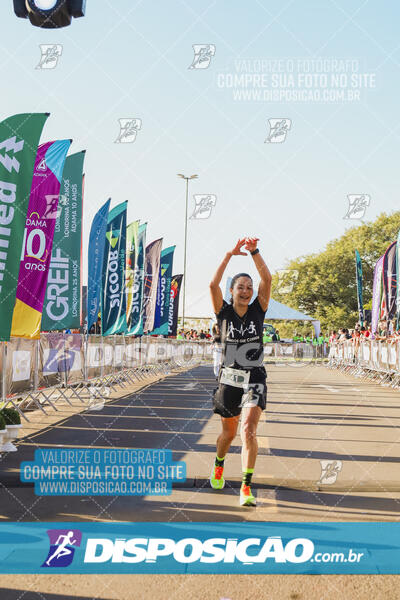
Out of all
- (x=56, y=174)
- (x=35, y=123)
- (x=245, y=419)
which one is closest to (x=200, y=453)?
(x=245, y=419)

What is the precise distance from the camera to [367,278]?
244 feet

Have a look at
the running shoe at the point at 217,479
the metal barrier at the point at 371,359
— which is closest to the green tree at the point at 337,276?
the metal barrier at the point at 371,359

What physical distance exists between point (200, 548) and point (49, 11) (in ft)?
→ 15.7

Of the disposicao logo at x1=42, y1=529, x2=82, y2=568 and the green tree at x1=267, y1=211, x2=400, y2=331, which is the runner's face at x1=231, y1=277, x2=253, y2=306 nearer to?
the disposicao logo at x1=42, y1=529, x2=82, y2=568

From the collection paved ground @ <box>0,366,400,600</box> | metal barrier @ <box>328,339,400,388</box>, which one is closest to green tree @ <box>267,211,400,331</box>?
metal barrier @ <box>328,339,400,388</box>

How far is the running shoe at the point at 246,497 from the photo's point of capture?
5977 mm

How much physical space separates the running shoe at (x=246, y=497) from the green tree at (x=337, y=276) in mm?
67271

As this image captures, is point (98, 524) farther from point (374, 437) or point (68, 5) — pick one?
point (374, 437)

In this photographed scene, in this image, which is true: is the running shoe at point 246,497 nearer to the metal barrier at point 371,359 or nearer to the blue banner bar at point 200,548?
the blue banner bar at point 200,548

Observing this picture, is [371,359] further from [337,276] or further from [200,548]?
[337,276]

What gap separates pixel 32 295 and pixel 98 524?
643cm

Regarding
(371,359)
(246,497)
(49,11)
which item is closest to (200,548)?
(246,497)

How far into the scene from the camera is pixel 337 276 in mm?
74375

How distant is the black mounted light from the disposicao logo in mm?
4416
